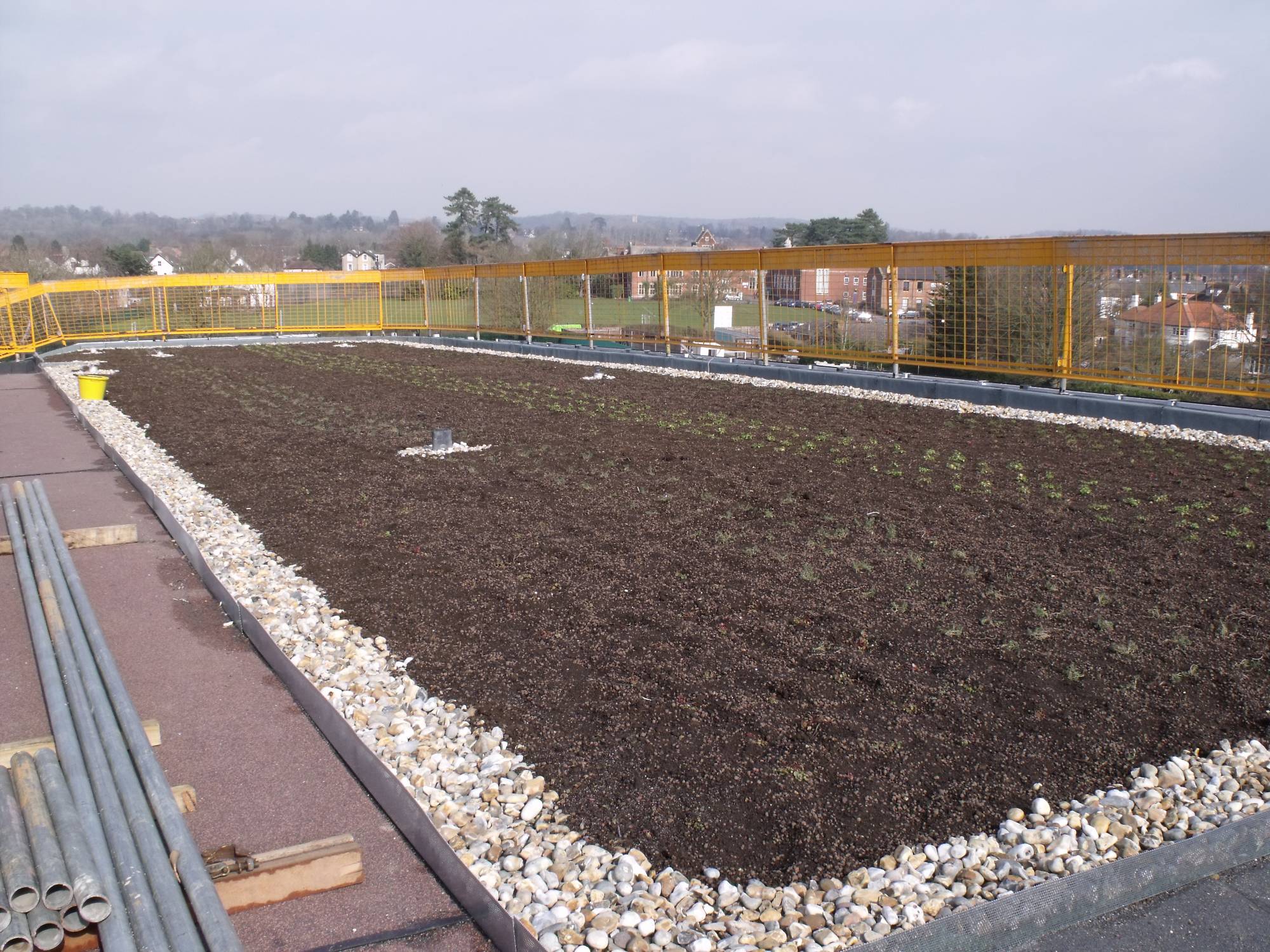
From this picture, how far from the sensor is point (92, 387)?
48.5 ft

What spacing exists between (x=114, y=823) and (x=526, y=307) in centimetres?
2067

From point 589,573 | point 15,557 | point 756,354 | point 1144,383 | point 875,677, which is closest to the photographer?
point 875,677

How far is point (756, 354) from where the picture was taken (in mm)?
17547

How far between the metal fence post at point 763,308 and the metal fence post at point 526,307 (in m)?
7.06

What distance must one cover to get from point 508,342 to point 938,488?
16166 mm

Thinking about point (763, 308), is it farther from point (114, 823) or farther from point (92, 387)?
point (114, 823)

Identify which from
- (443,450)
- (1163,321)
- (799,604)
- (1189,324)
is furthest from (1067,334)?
(799,604)

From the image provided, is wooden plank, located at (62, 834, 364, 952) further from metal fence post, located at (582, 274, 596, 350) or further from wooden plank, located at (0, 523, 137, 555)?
metal fence post, located at (582, 274, 596, 350)

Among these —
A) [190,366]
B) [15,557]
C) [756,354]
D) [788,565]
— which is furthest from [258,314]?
[788,565]

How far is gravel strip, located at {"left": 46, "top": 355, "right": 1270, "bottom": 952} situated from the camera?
2932mm

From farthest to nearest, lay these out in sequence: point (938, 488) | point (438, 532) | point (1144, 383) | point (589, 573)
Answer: point (1144, 383) → point (938, 488) → point (438, 532) → point (589, 573)

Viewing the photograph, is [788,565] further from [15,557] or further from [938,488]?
[15,557]

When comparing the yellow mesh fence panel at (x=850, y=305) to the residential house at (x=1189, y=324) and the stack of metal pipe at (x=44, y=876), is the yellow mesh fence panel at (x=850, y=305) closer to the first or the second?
the residential house at (x=1189, y=324)

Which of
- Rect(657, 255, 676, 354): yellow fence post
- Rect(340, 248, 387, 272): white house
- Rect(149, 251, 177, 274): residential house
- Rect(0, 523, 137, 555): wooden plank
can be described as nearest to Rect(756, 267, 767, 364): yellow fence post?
Rect(657, 255, 676, 354): yellow fence post
